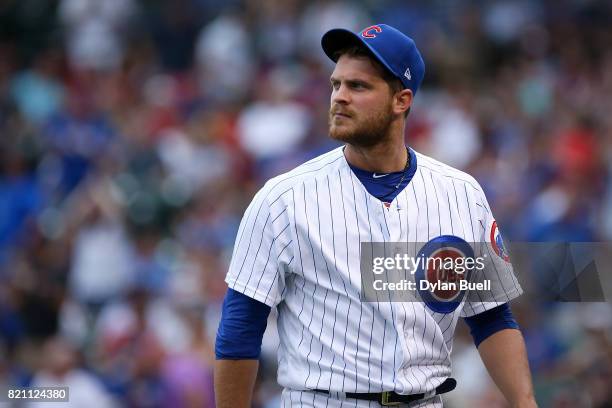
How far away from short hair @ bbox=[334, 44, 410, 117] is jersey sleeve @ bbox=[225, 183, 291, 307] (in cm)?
53

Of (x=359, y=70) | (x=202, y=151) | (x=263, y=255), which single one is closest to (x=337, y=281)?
(x=263, y=255)

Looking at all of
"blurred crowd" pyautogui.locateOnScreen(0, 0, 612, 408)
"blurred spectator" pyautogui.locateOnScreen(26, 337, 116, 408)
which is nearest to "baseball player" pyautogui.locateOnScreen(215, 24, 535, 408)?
"blurred crowd" pyautogui.locateOnScreen(0, 0, 612, 408)

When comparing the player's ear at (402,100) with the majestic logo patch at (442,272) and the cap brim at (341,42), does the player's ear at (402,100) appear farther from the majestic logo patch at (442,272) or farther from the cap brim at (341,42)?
the majestic logo patch at (442,272)

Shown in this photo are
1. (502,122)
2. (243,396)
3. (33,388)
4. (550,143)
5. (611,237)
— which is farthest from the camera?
(502,122)

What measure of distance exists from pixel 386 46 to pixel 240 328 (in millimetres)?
996

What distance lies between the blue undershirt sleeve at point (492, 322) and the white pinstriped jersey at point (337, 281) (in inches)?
5.5

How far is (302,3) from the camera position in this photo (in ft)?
36.4

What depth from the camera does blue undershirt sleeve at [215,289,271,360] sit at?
11.3ft

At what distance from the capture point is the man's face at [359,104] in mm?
3549

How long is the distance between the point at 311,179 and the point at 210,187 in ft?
18.1

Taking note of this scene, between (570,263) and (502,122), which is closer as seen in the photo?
(570,263)

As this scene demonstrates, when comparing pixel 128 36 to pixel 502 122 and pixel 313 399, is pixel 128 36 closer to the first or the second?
pixel 502 122

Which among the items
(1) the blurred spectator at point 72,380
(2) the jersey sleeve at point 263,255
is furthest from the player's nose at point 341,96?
(1) the blurred spectator at point 72,380

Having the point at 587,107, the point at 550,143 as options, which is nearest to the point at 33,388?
the point at 550,143
